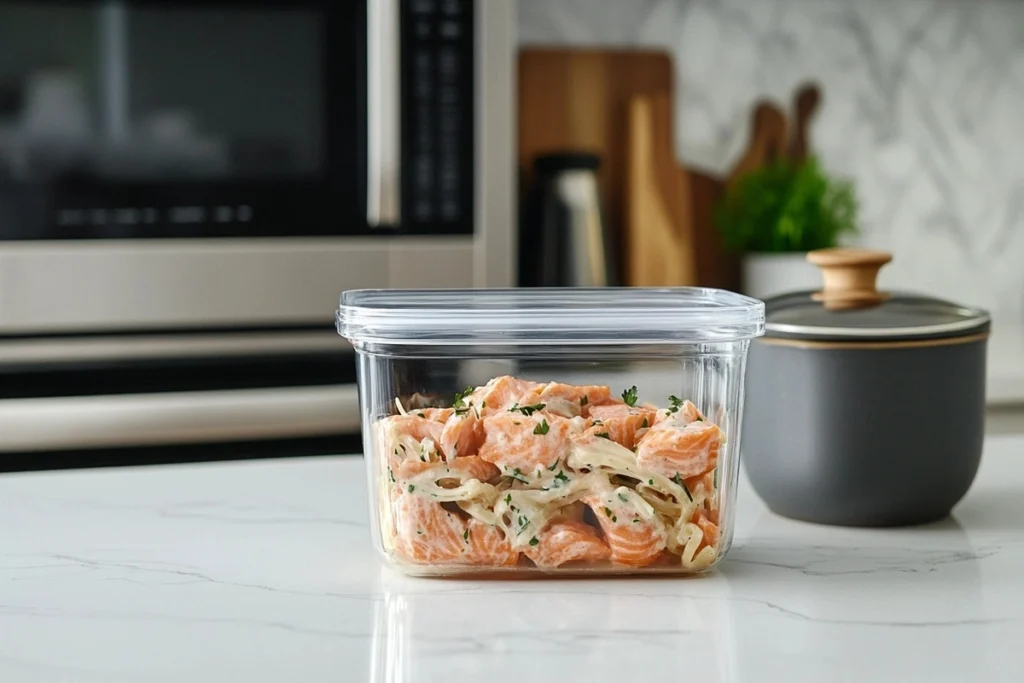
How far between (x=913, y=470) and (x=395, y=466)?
0.35 metres

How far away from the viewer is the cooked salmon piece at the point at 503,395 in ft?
2.31

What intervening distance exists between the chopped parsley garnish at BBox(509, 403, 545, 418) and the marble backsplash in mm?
1663

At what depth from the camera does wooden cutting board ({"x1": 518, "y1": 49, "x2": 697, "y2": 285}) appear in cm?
221

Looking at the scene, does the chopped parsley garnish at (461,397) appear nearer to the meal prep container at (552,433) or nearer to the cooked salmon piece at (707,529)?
the meal prep container at (552,433)

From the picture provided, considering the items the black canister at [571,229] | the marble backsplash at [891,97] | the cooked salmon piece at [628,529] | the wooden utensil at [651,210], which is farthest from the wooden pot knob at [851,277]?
the marble backsplash at [891,97]

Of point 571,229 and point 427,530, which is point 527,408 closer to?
point 427,530

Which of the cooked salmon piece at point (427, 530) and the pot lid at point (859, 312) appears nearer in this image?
the cooked salmon piece at point (427, 530)

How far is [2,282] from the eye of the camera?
169cm

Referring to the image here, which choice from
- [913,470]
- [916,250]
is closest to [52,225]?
[913,470]

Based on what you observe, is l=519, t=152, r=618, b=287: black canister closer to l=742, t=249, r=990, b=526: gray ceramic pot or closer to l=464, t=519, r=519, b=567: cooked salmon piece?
l=742, t=249, r=990, b=526: gray ceramic pot

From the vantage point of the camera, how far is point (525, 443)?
2.24 feet

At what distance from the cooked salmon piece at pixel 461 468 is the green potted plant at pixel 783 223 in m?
1.46

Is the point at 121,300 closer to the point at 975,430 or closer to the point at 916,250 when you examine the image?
the point at 975,430

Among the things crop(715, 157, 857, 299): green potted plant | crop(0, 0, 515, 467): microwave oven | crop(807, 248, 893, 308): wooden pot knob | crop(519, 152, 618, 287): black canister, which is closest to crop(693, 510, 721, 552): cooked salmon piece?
crop(807, 248, 893, 308): wooden pot knob
